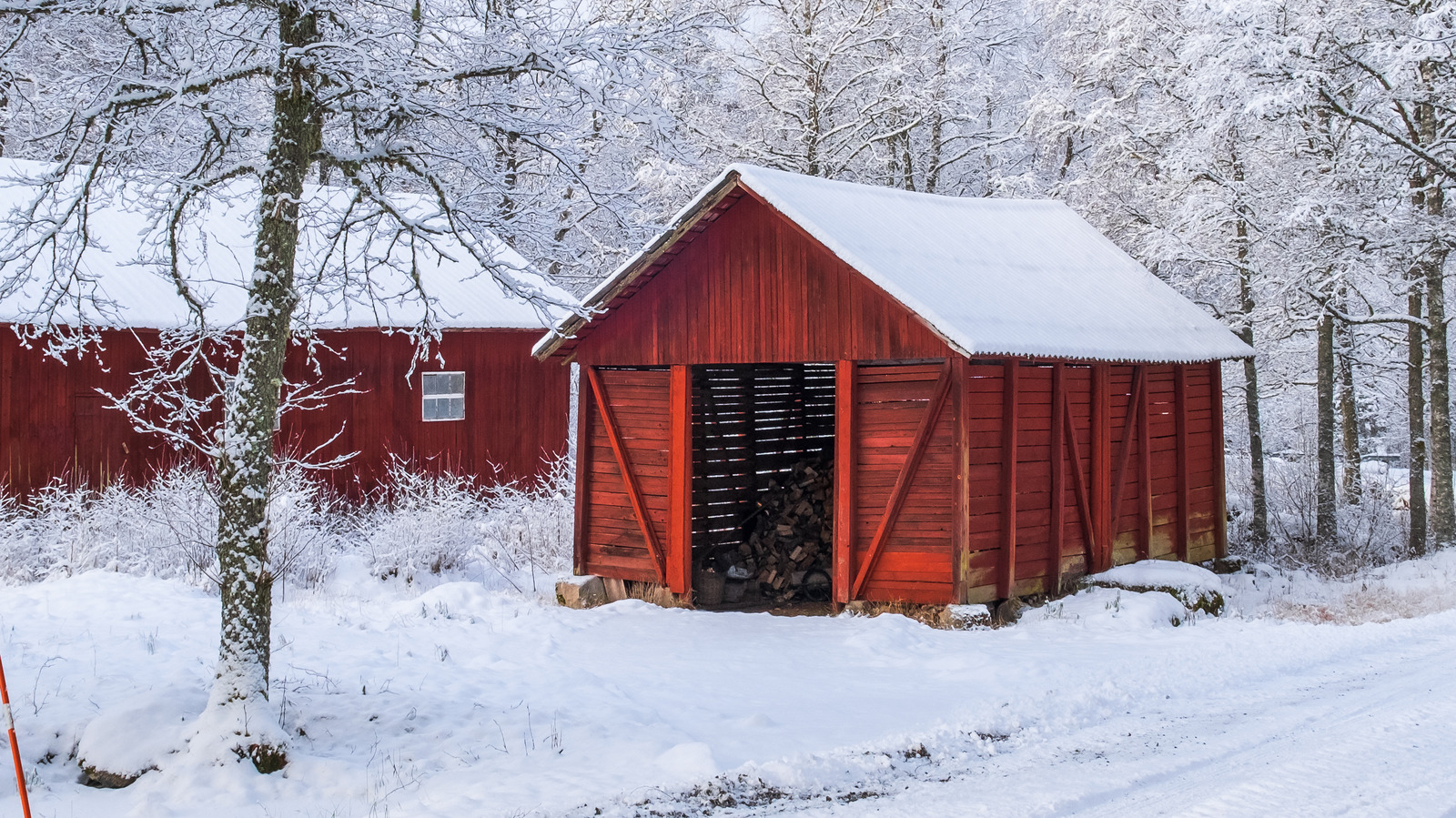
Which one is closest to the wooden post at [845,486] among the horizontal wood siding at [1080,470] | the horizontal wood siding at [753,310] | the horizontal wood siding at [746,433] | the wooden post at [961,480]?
the horizontal wood siding at [753,310]

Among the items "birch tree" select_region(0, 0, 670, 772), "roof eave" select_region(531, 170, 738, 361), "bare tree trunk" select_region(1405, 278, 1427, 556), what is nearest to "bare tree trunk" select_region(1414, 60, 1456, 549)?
"bare tree trunk" select_region(1405, 278, 1427, 556)

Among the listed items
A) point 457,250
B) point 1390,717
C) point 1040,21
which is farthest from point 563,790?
point 1040,21

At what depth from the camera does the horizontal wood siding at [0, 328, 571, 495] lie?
15469mm

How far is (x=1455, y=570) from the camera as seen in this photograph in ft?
45.0

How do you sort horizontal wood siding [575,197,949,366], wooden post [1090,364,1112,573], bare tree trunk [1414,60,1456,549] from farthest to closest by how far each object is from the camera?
1. bare tree trunk [1414,60,1456,549]
2. wooden post [1090,364,1112,573]
3. horizontal wood siding [575,197,949,366]

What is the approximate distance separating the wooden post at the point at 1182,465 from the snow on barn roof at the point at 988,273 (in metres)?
0.56

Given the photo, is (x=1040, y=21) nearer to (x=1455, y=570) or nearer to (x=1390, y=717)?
(x=1455, y=570)

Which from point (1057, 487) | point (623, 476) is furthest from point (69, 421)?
point (1057, 487)

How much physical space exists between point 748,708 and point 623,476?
17.7 feet

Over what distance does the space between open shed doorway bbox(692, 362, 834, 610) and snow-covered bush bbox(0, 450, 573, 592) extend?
7.19 feet

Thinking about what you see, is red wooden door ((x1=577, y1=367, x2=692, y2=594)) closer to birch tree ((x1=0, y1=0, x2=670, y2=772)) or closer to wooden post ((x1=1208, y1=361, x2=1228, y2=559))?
birch tree ((x1=0, y1=0, x2=670, y2=772))

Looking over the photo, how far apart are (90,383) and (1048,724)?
13.1m

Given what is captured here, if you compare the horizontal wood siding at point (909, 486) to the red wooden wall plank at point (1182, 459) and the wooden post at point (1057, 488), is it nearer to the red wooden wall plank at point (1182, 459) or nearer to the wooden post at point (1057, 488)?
the wooden post at point (1057, 488)

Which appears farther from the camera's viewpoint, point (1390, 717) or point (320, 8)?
point (1390, 717)
